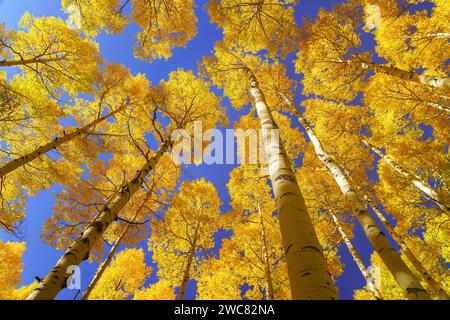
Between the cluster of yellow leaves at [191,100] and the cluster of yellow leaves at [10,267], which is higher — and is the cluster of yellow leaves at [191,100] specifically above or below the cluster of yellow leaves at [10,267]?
above

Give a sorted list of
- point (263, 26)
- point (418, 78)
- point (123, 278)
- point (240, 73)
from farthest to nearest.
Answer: point (123, 278) < point (240, 73) < point (263, 26) < point (418, 78)

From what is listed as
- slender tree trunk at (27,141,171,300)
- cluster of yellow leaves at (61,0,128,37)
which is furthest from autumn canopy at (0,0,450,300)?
slender tree trunk at (27,141,171,300)

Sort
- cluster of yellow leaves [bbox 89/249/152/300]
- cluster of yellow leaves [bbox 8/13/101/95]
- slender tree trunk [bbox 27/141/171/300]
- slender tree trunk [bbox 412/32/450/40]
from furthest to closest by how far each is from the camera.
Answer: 1. cluster of yellow leaves [bbox 89/249/152/300]
2. cluster of yellow leaves [bbox 8/13/101/95]
3. slender tree trunk [bbox 412/32/450/40]
4. slender tree trunk [bbox 27/141/171/300]

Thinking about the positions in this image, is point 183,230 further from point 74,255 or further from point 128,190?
point 74,255

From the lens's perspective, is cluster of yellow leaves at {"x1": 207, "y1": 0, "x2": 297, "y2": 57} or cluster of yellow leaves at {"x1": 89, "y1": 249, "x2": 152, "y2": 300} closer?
cluster of yellow leaves at {"x1": 207, "y1": 0, "x2": 297, "y2": 57}

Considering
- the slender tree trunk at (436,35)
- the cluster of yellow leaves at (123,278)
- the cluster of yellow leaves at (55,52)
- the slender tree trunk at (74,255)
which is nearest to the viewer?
the slender tree trunk at (74,255)

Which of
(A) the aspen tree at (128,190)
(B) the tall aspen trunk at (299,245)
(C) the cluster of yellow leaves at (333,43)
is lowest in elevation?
(B) the tall aspen trunk at (299,245)

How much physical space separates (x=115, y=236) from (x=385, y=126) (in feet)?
38.7

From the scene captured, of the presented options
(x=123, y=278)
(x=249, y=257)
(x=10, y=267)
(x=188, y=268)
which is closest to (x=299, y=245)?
(x=188, y=268)

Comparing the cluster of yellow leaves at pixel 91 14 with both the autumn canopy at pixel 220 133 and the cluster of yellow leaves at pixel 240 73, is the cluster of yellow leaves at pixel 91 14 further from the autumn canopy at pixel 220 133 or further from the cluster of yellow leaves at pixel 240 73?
the cluster of yellow leaves at pixel 240 73

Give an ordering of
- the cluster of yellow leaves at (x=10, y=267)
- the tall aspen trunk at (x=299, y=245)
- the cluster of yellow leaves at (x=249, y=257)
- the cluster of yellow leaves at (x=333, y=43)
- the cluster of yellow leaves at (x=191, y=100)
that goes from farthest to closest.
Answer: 1. the cluster of yellow leaves at (x=10, y=267)
2. the cluster of yellow leaves at (x=191, y=100)
3. the cluster of yellow leaves at (x=249, y=257)
4. the cluster of yellow leaves at (x=333, y=43)
5. the tall aspen trunk at (x=299, y=245)

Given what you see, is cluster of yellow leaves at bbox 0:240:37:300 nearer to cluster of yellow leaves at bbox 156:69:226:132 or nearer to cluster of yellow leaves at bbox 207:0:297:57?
cluster of yellow leaves at bbox 156:69:226:132

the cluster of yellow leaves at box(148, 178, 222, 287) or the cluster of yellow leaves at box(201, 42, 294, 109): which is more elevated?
the cluster of yellow leaves at box(201, 42, 294, 109)

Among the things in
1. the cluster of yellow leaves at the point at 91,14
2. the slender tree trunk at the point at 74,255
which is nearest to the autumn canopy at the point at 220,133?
the cluster of yellow leaves at the point at 91,14
